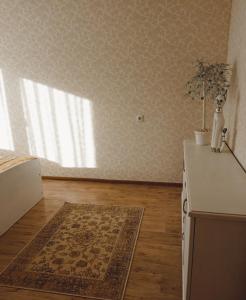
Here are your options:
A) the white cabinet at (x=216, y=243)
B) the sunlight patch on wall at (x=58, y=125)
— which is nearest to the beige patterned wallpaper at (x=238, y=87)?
the white cabinet at (x=216, y=243)

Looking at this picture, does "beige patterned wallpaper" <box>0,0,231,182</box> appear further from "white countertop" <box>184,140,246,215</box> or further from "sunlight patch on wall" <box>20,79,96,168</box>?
"white countertop" <box>184,140,246,215</box>

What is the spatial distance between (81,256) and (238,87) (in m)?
2.02

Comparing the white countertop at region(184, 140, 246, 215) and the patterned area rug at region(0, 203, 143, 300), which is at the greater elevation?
the white countertop at region(184, 140, 246, 215)

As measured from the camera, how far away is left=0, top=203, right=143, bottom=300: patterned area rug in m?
1.76

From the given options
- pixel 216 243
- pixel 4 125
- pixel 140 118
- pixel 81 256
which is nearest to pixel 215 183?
pixel 216 243

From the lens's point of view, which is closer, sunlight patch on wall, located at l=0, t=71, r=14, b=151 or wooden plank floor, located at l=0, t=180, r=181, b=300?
wooden plank floor, located at l=0, t=180, r=181, b=300

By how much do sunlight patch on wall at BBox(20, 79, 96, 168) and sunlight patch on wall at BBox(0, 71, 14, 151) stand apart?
1.01ft

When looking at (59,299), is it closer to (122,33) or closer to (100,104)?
(100,104)

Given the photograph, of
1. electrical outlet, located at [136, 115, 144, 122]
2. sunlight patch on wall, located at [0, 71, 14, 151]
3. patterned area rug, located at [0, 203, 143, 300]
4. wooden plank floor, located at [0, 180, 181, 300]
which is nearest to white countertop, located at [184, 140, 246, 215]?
wooden plank floor, located at [0, 180, 181, 300]

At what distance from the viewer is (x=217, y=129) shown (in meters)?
2.11

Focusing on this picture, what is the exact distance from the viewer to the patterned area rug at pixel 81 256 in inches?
69.4

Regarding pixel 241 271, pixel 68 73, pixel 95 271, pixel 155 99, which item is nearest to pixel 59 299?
pixel 95 271

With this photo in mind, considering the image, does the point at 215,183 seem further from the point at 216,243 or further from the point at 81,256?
the point at 81,256

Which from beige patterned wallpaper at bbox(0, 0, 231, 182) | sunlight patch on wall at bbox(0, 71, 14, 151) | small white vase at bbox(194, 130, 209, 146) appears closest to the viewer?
small white vase at bbox(194, 130, 209, 146)
